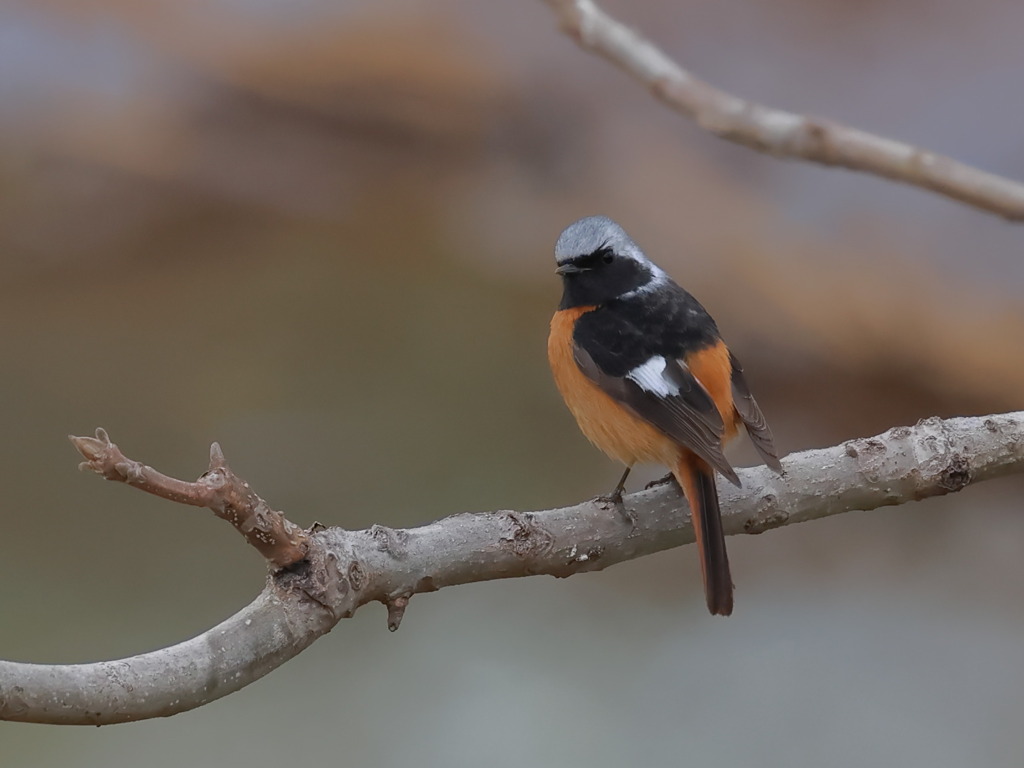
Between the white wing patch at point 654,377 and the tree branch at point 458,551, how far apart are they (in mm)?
180

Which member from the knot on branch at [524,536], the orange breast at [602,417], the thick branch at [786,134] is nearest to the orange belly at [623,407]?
the orange breast at [602,417]

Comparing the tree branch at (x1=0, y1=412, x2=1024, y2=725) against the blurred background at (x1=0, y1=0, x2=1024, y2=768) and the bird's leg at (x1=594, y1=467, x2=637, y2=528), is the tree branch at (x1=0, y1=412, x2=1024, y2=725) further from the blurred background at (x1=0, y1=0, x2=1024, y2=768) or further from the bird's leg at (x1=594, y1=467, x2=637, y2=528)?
the blurred background at (x1=0, y1=0, x2=1024, y2=768)

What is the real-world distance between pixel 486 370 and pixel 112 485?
66.7 inches

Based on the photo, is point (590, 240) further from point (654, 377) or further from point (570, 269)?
point (654, 377)

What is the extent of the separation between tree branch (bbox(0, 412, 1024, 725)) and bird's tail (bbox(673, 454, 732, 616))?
7 cm

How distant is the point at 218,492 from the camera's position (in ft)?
4.35

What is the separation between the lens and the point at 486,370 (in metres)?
5.14

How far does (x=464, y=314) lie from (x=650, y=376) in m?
3.13

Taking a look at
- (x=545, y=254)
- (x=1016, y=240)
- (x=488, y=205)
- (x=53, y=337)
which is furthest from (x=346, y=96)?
(x=1016, y=240)

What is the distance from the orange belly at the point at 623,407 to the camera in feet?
6.92


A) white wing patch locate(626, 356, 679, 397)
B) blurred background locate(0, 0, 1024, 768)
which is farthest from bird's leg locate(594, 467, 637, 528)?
blurred background locate(0, 0, 1024, 768)

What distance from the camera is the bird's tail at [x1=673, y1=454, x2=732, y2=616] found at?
188 cm

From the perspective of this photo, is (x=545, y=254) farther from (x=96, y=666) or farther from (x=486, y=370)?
(x=96, y=666)

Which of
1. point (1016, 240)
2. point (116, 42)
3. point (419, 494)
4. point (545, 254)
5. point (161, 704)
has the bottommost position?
point (161, 704)
